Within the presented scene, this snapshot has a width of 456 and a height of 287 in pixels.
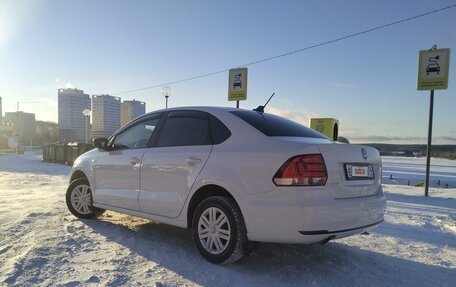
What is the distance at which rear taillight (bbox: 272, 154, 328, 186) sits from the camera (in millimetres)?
3406

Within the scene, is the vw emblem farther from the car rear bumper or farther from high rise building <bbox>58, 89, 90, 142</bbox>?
high rise building <bbox>58, 89, 90, 142</bbox>

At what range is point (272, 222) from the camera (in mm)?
3492

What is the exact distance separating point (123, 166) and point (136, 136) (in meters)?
0.44

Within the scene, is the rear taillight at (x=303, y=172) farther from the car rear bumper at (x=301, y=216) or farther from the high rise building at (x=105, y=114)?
the high rise building at (x=105, y=114)

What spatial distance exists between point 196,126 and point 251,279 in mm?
1822

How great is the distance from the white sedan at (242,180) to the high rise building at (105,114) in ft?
74.9

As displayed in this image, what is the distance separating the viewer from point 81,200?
5.95 meters

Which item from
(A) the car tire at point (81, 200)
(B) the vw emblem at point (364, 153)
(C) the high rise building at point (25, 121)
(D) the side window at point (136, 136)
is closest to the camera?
(B) the vw emblem at point (364, 153)

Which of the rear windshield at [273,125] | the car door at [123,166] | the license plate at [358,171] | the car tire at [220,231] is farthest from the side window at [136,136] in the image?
the license plate at [358,171]

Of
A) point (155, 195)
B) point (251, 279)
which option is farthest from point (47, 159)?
point (251, 279)

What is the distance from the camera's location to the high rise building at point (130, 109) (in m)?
27.0

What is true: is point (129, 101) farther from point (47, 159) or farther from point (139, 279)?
point (139, 279)

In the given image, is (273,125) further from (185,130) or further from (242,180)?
(185,130)

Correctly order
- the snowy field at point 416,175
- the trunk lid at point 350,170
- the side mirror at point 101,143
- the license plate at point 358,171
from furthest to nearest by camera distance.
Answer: the snowy field at point 416,175 → the side mirror at point 101,143 → the license plate at point 358,171 → the trunk lid at point 350,170
